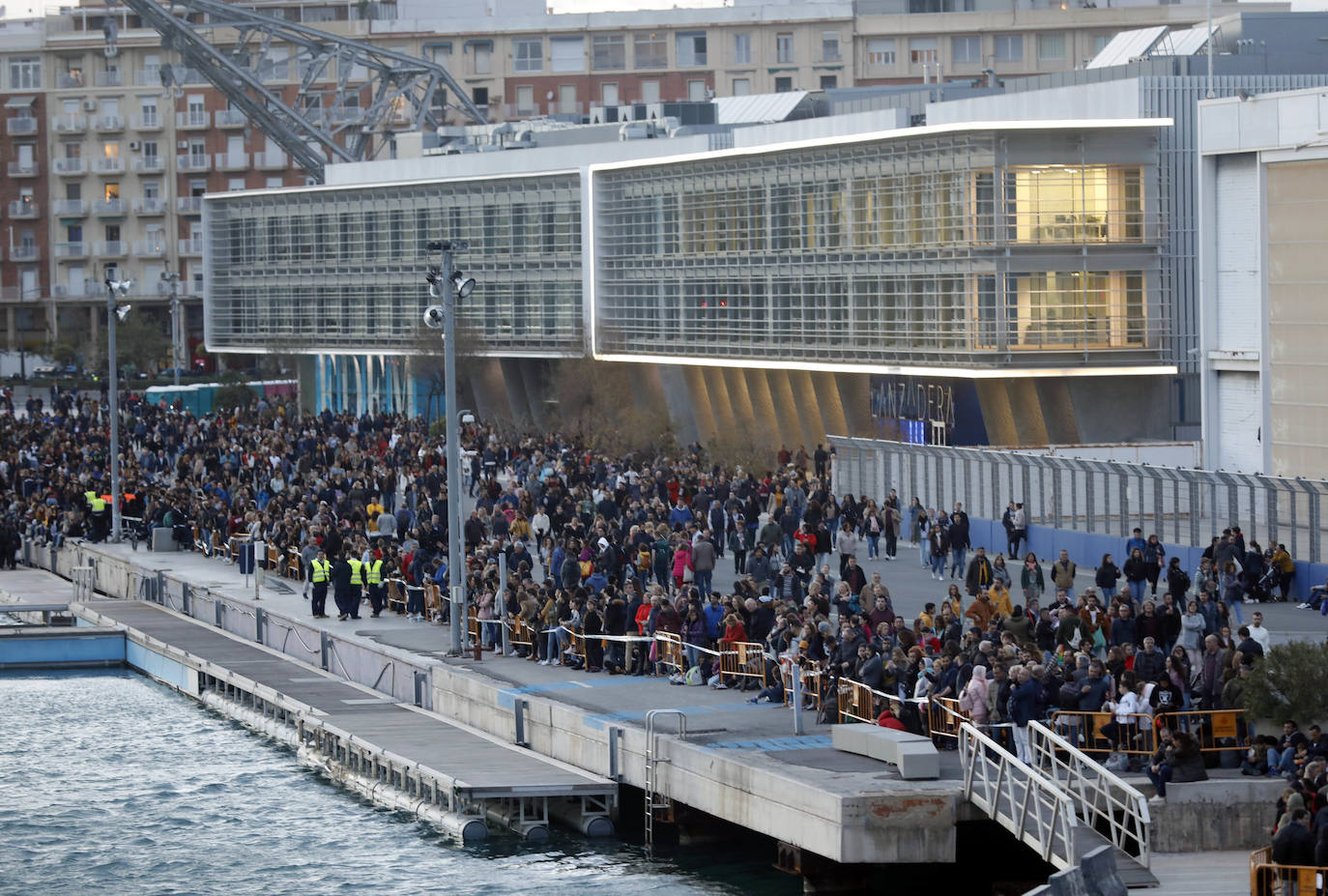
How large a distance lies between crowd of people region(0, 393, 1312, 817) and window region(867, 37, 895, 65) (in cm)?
5624

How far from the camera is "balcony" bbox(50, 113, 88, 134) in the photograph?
127188mm

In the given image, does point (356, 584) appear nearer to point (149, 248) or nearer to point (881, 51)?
point (881, 51)

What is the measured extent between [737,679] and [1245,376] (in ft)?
72.4

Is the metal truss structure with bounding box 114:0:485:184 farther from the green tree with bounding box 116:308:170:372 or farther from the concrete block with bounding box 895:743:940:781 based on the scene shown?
the concrete block with bounding box 895:743:940:781

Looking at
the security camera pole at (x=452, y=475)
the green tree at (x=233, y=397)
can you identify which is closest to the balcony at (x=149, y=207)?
the green tree at (x=233, y=397)

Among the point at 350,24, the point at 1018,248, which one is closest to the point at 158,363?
the point at 350,24

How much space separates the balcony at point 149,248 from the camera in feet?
418

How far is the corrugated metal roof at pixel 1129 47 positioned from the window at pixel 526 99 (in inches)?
2354

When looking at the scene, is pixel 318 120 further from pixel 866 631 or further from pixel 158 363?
pixel 866 631

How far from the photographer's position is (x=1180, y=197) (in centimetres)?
5684

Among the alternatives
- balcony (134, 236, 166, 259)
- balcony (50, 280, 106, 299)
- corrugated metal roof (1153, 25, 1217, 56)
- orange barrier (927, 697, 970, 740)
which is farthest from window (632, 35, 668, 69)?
orange barrier (927, 697, 970, 740)

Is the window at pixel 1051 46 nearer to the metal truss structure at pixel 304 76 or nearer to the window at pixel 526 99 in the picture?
the window at pixel 526 99

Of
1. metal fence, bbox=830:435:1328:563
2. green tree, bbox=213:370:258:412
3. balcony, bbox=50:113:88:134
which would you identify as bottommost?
metal fence, bbox=830:435:1328:563

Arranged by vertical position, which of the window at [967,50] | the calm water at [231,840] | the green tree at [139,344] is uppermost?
the window at [967,50]
